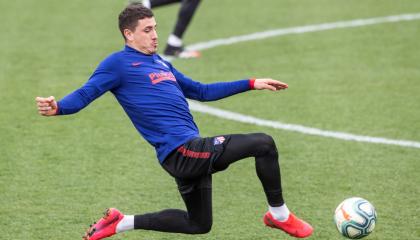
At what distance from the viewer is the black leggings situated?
6539 millimetres

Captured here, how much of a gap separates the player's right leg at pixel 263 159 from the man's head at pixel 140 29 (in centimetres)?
96

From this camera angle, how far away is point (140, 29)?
693 centimetres

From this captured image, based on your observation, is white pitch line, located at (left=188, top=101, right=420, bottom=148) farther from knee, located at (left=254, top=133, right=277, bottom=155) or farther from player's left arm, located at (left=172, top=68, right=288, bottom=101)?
knee, located at (left=254, top=133, right=277, bottom=155)

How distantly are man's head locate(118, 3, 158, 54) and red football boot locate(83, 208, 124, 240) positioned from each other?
125 cm

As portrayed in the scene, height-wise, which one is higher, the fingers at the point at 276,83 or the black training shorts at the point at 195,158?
the fingers at the point at 276,83

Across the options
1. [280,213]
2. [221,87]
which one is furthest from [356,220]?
[221,87]

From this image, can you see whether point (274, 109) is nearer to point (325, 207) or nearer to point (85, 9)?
point (325, 207)

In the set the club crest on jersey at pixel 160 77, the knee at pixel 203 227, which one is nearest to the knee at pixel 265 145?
the knee at pixel 203 227

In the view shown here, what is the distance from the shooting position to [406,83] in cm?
1130

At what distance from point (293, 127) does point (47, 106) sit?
4.24m

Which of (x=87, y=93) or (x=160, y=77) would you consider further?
(x=160, y=77)

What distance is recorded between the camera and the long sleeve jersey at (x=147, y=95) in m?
6.70

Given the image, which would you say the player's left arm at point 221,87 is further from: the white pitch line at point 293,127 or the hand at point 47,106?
the white pitch line at point 293,127

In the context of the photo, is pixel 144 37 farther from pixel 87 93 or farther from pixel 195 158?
pixel 195 158
